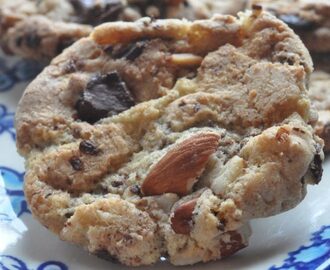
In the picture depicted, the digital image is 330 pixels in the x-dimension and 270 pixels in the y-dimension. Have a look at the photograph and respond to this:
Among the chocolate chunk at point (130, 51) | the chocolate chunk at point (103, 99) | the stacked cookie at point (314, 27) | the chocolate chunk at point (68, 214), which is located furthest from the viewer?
the stacked cookie at point (314, 27)

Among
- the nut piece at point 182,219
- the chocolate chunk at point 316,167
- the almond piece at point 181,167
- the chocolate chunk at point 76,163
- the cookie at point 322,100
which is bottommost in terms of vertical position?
the cookie at point 322,100

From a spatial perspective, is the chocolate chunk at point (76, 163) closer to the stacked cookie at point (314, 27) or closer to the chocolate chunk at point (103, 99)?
the chocolate chunk at point (103, 99)

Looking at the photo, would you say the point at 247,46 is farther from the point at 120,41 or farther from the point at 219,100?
the point at 120,41

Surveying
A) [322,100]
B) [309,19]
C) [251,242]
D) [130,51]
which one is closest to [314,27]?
[309,19]

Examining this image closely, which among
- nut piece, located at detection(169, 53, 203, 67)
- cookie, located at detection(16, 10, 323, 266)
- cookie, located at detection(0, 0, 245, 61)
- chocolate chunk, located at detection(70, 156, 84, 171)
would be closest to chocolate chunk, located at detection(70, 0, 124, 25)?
cookie, located at detection(0, 0, 245, 61)

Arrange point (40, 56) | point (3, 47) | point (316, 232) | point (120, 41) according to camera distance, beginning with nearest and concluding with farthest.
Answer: point (316, 232) → point (120, 41) → point (40, 56) → point (3, 47)

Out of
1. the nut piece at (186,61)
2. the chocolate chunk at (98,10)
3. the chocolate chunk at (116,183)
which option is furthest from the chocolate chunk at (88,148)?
the chocolate chunk at (98,10)

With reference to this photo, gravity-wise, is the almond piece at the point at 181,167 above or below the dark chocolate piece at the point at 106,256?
above

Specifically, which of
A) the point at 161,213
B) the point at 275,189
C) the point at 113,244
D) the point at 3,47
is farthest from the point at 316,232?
the point at 3,47
